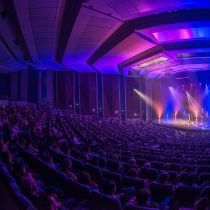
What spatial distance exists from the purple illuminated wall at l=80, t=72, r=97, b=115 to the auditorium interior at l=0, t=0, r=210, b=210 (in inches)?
4.7

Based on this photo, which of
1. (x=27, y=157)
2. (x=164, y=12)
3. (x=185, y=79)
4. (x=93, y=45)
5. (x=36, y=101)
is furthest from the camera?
(x=185, y=79)

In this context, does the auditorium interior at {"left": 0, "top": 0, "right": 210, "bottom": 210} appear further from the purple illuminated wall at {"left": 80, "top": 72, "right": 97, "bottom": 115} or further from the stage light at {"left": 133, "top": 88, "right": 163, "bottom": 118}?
the stage light at {"left": 133, "top": 88, "right": 163, "bottom": 118}

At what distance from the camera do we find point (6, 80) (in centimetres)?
3194

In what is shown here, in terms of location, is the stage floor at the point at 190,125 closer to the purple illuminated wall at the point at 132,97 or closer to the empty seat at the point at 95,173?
A: the purple illuminated wall at the point at 132,97

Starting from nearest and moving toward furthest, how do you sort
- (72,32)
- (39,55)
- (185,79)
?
(72,32) → (39,55) → (185,79)

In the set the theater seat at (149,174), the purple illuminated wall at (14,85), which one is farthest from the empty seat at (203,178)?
the purple illuminated wall at (14,85)

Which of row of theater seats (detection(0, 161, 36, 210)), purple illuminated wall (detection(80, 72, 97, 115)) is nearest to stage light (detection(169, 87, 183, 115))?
purple illuminated wall (detection(80, 72, 97, 115))

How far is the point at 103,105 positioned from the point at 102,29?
20092 millimetres

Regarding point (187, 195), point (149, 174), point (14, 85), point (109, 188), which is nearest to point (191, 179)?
point (149, 174)

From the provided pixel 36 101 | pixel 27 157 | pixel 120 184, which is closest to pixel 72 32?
pixel 27 157

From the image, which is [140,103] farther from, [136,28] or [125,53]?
[136,28]

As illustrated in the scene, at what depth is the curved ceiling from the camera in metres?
12.2

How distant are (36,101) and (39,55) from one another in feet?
31.4

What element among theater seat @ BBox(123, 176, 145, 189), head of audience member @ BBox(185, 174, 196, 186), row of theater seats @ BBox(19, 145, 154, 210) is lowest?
head of audience member @ BBox(185, 174, 196, 186)
